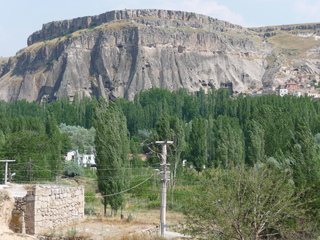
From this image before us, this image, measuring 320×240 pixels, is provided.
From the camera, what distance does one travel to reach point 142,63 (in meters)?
108

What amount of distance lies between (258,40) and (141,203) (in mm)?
128956

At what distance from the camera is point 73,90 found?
107 metres

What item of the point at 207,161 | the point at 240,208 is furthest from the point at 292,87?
the point at 240,208

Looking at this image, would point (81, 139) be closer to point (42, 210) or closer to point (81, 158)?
point (81, 158)

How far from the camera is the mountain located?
108375 mm

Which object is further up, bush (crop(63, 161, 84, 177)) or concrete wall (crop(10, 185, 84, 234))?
concrete wall (crop(10, 185, 84, 234))

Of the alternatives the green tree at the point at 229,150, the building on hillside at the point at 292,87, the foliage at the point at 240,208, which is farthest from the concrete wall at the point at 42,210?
the building on hillside at the point at 292,87

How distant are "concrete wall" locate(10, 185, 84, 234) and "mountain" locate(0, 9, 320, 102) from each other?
278ft

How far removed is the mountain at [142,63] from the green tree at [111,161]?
7677 cm

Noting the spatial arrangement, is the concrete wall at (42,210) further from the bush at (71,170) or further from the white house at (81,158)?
the white house at (81,158)

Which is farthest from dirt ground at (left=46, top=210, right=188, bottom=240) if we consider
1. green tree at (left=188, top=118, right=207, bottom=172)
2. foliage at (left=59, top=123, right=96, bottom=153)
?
foliage at (left=59, top=123, right=96, bottom=153)

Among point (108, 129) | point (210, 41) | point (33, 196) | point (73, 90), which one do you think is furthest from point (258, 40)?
point (33, 196)

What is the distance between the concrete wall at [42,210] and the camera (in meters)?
13.6

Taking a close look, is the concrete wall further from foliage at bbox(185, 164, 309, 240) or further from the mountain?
the mountain
